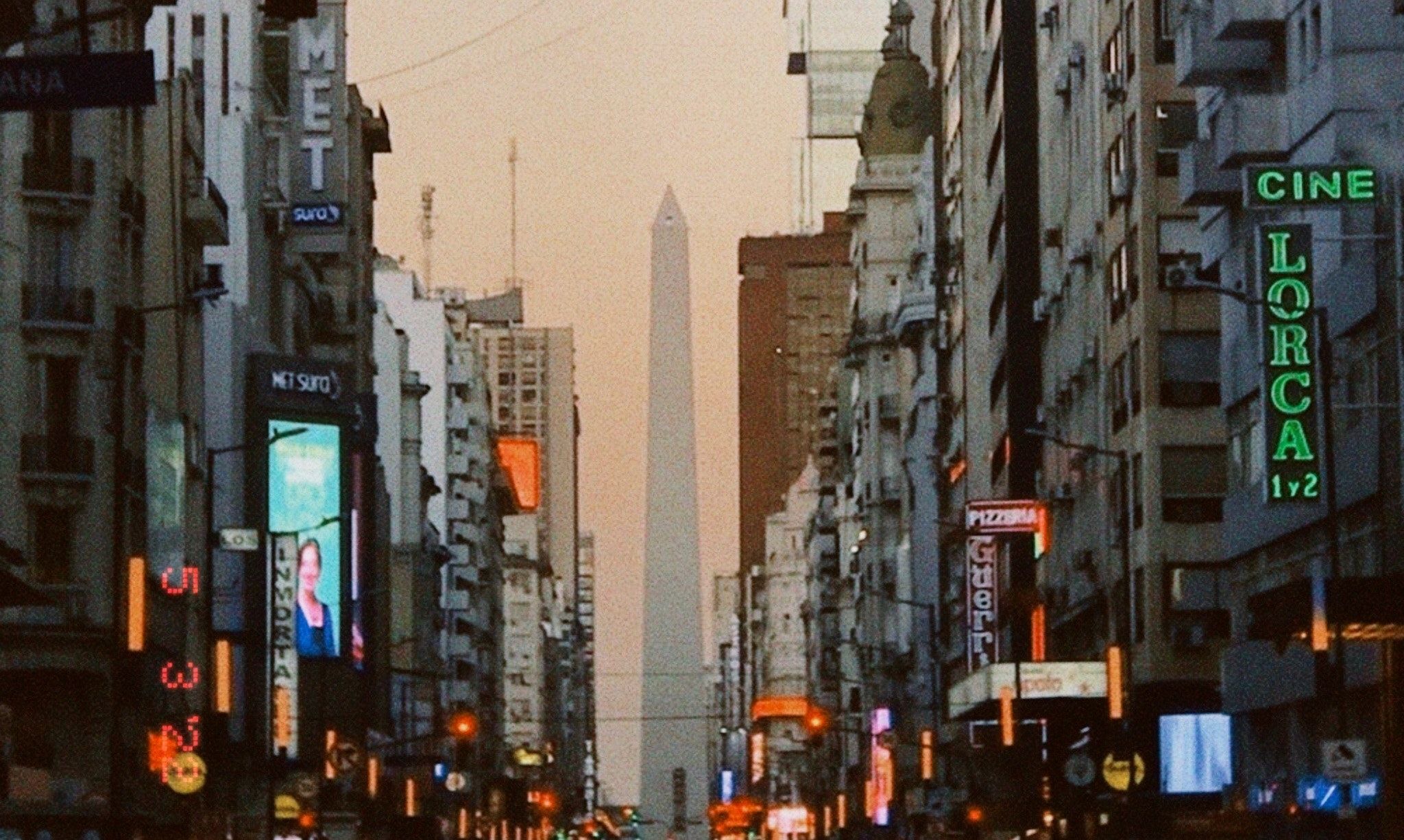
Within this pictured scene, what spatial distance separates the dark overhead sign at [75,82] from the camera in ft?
86.9

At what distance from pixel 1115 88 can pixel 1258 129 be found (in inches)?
730

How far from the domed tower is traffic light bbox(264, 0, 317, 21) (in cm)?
15077

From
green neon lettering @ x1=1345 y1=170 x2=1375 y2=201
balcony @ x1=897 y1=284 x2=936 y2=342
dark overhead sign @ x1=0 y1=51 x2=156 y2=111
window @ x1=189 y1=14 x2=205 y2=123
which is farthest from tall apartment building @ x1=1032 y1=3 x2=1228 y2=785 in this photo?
balcony @ x1=897 y1=284 x2=936 y2=342

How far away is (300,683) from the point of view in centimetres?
12525

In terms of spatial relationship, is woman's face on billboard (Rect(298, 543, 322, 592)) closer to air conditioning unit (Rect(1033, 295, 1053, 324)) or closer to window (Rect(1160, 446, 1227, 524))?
air conditioning unit (Rect(1033, 295, 1053, 324))

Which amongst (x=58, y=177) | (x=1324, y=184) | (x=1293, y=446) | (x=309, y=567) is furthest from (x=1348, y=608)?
(x=309, y=567)

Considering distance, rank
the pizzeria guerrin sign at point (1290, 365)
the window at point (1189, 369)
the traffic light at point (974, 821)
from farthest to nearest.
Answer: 1. the traffic light at point (974, 821)
2. the window at point (1189, 369)
3. the pizzeria guerrin sign at point (1290, 365)

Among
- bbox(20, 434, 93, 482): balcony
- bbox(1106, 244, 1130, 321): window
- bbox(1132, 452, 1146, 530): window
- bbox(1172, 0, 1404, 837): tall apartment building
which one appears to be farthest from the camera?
bbox(1106, 244, 1130, 321): window

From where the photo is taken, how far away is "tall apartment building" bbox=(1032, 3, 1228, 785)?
83.2 meters

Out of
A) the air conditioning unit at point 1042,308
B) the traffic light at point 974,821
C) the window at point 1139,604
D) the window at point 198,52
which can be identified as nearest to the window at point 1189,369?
the window at point 1139,604

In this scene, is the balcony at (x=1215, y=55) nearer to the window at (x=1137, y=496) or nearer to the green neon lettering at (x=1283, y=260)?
the green neon lettering at (x=1283, y=260)

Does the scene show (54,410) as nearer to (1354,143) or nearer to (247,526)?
(1354,143)

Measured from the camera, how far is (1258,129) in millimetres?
68188

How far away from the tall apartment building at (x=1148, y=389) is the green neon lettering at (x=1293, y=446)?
20764 mm
